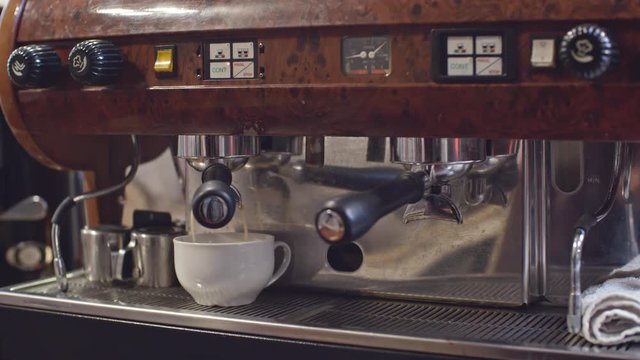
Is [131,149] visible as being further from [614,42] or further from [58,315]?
[614,42]

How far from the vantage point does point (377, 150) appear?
2.87 feet

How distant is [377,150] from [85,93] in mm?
298

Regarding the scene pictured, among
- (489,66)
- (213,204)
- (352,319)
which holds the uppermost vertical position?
(489,66)

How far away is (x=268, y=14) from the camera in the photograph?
2.51 ft

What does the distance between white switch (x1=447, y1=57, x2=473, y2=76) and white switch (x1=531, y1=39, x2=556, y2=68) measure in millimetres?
49

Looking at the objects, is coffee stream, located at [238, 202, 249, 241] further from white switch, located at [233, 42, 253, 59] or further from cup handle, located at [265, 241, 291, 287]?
white switch, located at [233, 42, 253, 59]

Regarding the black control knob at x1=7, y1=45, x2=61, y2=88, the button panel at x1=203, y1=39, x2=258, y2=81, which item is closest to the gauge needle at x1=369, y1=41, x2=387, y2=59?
the button panel at x1=203, y1=39, x2=258, y2=81

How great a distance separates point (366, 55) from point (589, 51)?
0.61ft

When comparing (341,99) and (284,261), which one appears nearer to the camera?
(341,99)

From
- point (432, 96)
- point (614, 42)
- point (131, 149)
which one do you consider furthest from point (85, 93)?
point (614, 42)

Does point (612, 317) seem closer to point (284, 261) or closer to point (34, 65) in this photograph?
point (284, 261)

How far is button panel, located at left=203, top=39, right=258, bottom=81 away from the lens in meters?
0.78

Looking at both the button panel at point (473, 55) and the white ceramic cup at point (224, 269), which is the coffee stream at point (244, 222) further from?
the button panel at point (473, 55)

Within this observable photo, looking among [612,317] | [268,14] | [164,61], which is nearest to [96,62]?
[164,61]
